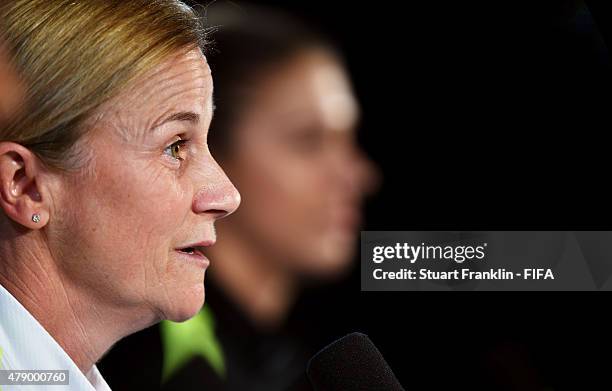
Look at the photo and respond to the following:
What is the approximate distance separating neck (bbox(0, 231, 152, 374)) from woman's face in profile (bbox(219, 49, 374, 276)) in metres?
0.41

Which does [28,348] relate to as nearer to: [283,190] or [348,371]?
[348,371]

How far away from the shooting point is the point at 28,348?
2.86 feet

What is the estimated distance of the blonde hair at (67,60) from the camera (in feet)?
2.77

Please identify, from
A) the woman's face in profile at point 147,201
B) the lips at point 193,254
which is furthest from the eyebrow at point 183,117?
the lips at point 193,254

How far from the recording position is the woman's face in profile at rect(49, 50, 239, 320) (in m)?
0.87

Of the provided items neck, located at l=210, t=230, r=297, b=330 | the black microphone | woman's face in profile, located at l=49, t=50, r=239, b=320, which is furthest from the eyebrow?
neck, located at l=210, t=230, r=297, b=330

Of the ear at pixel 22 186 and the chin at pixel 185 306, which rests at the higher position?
the ear at pixel 22 186

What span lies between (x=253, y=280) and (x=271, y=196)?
13 centimetres

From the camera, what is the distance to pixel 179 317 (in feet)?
2.93

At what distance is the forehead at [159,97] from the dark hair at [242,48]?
337 mm

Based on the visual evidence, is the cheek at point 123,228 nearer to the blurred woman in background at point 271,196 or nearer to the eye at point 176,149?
the eye at point 176,149

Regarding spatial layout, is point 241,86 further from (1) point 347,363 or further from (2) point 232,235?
(1) point 347,363

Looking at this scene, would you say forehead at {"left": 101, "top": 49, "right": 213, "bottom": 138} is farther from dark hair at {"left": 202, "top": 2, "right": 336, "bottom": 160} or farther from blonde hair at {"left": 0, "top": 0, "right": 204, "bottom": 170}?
dark hair at {"left": 202, "top": 2, "right": 336, "bottom": 160}

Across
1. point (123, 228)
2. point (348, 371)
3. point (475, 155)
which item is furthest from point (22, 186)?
point (475, 155)
